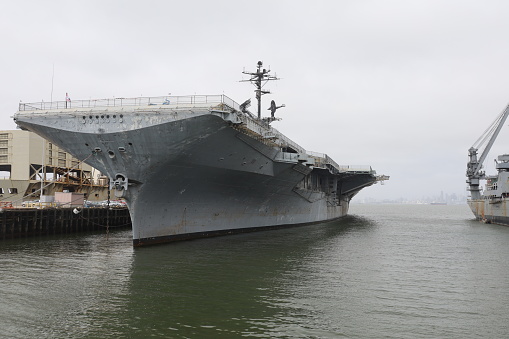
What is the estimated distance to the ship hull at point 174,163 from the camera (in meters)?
14.4

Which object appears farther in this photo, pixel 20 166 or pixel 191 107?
pixel 20 166

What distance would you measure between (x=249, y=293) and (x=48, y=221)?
58.6 ft

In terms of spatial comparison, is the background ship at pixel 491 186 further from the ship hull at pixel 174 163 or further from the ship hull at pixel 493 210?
the ship hull at pixel 174 163

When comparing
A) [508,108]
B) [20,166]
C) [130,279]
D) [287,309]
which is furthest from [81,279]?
[508,108]

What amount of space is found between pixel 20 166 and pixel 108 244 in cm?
1773

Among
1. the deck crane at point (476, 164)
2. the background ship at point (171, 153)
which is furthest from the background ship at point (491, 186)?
the background ship at point (171, 153)

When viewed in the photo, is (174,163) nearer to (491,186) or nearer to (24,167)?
(24,167)

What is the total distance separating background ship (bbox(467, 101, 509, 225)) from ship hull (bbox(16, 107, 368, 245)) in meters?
22.4

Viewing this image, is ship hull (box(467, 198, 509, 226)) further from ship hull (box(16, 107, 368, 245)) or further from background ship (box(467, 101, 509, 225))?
ship hull (box(16, 107, 368, 245))

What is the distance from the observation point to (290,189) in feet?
79.2

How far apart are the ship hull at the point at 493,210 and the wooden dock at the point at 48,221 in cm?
2985

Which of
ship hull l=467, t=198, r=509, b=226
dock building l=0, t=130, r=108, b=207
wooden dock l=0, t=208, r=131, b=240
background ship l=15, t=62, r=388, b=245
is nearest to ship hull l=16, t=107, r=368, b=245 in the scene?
background ship l=15, t=62, r=388, b=245

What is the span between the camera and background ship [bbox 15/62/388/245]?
563 inches

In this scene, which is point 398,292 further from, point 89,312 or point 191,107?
point 191,107
